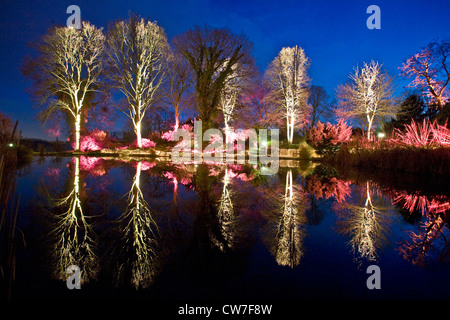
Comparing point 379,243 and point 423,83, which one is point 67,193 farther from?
point 423,83

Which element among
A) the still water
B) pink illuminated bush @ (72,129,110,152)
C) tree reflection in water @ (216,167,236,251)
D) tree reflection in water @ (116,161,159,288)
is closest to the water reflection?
the still water

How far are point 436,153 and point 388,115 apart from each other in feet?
63.3

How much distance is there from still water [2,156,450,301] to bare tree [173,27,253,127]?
1465 centimetres

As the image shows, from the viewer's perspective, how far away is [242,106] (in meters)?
22.4

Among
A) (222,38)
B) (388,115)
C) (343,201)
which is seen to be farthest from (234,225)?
(388,115)

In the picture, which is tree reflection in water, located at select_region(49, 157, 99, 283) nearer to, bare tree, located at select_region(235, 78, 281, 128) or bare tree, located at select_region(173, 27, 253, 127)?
bare tree, located at select_region(173, 27, 253, 127)

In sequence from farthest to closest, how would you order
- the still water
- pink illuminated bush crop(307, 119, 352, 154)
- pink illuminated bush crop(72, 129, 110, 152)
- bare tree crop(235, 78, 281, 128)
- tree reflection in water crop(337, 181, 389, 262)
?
bare tree crop(235, 78, 281, 128) < pink illuminated bush crop(72, 129, 110, 152) < pink illuminated bush crop(307, 119, 352, 154) < tree reflection in water crop(337, 181, 389, 262) < the still water

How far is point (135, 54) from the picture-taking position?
1738cm

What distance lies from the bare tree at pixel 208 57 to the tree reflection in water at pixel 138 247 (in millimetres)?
15240

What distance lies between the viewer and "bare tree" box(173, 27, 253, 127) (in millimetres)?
17609

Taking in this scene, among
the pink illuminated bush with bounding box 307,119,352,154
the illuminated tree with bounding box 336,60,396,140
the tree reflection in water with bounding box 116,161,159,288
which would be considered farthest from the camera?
the illuminated tree with bounding box 336,60,396,140

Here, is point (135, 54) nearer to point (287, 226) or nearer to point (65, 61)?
point (65, 61)

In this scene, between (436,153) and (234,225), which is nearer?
(234,225)

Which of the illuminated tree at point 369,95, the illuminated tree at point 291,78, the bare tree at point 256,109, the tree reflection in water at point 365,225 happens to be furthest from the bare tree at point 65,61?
the illuminated tree at point 369,95
